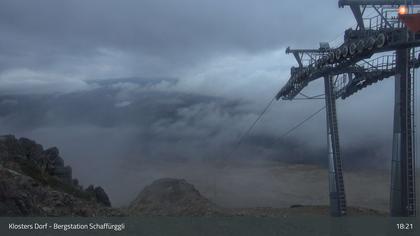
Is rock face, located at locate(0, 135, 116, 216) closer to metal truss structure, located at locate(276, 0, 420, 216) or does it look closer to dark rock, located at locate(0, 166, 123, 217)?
dark rock, located at locate(0, 166, 123, 217)

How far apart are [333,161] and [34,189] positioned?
25.3m

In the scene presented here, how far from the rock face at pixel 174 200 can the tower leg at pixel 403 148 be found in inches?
607

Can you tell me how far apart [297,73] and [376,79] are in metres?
→ 7.24

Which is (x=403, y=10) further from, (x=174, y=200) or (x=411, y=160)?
(x=174, y=200)

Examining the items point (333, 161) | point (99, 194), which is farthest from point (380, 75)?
point (99, 194)

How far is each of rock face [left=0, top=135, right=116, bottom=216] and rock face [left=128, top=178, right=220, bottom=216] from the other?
3774 mm

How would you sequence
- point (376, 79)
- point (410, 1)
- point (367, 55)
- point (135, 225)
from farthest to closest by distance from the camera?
point (376, 79) < point (367, 55) < point (410, 1) < point (135, 225)

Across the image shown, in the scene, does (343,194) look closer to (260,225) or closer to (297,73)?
(297,73)

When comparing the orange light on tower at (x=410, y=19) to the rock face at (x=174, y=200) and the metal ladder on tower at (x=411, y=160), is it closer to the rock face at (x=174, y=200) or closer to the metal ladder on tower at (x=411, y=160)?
the metal ladder on tower at (x=411, y=160)

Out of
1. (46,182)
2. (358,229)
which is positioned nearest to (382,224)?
(358,229)

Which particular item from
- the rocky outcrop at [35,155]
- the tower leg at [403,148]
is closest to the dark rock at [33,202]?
→ the rocky outcrop at [35,155]

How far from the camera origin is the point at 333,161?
164 feet

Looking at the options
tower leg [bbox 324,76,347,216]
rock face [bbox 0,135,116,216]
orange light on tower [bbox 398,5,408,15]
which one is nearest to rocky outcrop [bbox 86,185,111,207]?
rock face [bbox 0,135,116,216]

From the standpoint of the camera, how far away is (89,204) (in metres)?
40.9
